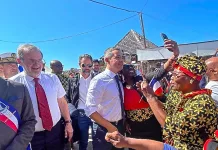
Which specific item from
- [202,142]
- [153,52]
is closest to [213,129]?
[202,142]

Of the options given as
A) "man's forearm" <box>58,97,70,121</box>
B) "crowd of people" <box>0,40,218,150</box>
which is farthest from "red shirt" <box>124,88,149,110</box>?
"man's forearm" <box>58,97,70,121</box>

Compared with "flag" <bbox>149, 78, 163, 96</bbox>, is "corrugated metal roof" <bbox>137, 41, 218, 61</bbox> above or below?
above

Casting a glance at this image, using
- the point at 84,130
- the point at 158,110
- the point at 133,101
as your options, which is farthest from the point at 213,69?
the point at 84,130

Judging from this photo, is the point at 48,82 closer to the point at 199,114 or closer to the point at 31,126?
the point at 31,126

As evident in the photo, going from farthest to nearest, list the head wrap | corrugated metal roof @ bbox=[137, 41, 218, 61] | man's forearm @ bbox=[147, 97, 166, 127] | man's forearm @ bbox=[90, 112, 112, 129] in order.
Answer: corrugated metal roof @ bbox=[137, 41, 218, 61] → man's forearm @ bbox=[90, 112, 112, 129] → man's forearm @ bbox=[147, 97, 166, 127] → the head wrap

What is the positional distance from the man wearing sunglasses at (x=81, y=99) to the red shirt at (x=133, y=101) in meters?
1.22

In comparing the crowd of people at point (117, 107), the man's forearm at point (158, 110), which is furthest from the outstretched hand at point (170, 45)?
the man's forearm at point (158, 110)

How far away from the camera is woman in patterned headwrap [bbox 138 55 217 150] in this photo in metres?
1.69

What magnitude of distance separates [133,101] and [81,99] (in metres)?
1.56

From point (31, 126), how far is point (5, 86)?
16.8 inches

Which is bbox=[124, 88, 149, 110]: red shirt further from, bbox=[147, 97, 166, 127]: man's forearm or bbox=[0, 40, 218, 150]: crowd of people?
bbox=[147, 97, 166, 127]: man's forearm

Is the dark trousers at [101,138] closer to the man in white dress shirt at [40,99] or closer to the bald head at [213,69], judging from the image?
the man in white dress shirt at [40,99]

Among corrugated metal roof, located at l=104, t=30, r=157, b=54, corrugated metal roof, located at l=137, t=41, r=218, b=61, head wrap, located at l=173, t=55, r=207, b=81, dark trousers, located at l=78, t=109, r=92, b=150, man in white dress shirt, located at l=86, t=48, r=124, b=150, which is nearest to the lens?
head wrap, located at l=173, t=55, r=207, b=81

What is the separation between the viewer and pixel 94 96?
2762mm
